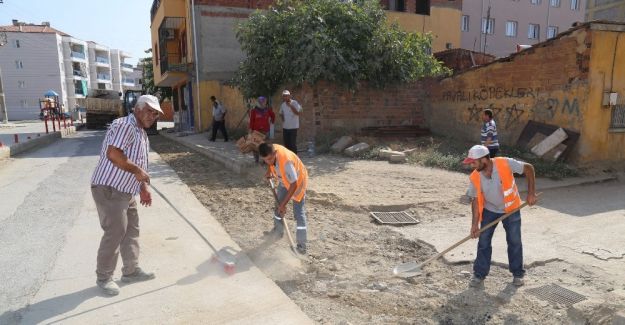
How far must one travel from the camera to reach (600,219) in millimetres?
5676

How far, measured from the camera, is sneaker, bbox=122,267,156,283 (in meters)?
3.49

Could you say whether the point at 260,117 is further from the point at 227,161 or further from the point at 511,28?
the point at 511,28

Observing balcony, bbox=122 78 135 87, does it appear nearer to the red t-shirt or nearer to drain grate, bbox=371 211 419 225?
the red t-shirt

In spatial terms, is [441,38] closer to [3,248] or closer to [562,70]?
[562,70]

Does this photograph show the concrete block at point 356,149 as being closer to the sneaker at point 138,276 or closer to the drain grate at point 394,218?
the drain grate at point 394,218

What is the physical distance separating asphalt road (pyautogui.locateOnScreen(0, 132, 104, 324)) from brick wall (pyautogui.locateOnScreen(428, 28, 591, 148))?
913cm

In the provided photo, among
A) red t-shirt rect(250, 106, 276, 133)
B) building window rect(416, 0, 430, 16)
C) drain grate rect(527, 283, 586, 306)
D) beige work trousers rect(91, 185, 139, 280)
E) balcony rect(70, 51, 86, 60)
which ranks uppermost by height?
balcony rect(70, 51, 86, 60)

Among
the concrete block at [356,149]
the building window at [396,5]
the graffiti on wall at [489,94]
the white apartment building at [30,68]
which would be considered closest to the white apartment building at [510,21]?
the building window at [396,5]

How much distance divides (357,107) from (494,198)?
8653mm

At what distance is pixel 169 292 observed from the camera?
3.31 meters

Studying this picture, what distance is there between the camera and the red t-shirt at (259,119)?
352 inches

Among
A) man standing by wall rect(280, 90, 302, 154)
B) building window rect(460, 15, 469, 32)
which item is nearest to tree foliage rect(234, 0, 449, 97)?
man standing by wall rect(280, 90, 302, 154)

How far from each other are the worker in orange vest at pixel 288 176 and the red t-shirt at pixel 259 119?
15.1 feet

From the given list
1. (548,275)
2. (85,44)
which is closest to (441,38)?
(548,275)
